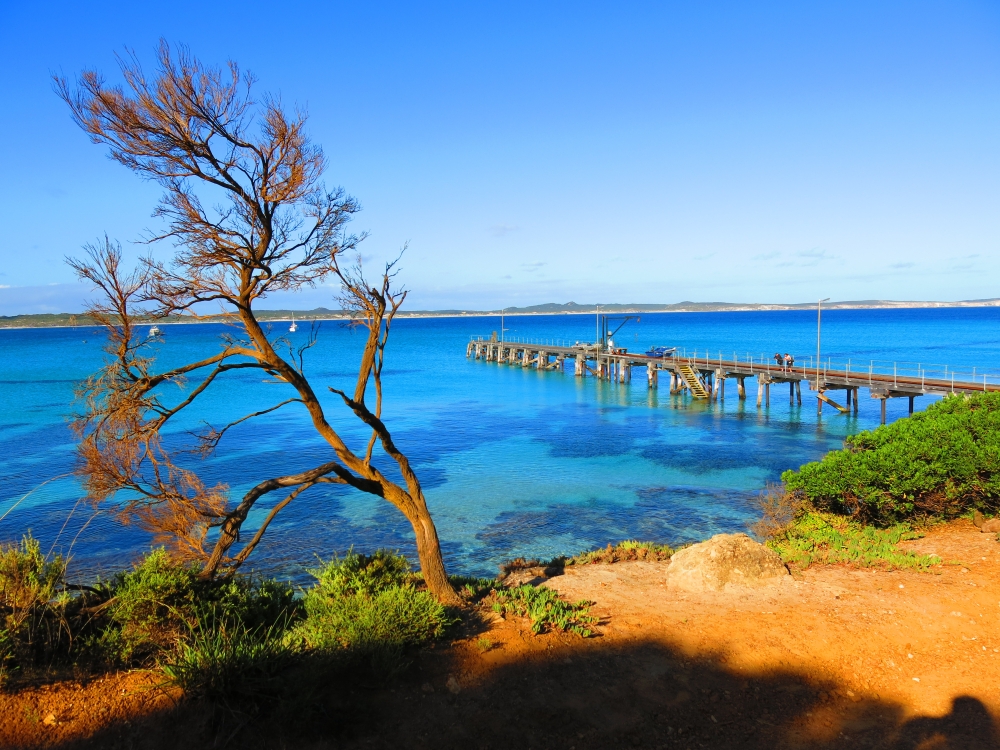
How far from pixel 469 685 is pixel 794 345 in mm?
114140

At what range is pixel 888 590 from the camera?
10727 mm

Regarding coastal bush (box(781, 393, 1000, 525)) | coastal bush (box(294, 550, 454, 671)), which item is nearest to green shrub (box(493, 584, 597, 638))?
coastal bush (box(294, 550, 454, 671))

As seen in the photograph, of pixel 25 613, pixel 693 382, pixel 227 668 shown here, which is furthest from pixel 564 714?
pixel 693 382

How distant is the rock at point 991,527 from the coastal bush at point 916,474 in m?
0.64

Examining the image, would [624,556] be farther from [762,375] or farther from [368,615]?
[762,375]

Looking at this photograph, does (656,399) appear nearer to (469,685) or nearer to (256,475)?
(256,475)

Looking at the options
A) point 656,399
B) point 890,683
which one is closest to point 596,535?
point 890,683

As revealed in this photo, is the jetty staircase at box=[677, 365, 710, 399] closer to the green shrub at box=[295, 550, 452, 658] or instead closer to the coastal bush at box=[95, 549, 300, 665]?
the green shrub at box=[295, 550, 452, 658]

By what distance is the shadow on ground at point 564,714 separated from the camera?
6832 mm

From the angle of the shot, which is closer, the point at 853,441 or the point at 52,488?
the point at 853,441

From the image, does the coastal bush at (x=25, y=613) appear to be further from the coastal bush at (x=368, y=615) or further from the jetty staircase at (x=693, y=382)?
the jetty staircase at (x=693, y=382)

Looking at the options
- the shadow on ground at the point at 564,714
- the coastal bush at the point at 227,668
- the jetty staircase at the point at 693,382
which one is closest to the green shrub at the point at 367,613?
the shadow on ground at the point at 564,714

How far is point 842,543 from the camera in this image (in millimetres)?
13398

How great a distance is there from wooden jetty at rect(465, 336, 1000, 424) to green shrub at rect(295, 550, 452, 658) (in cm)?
2581
